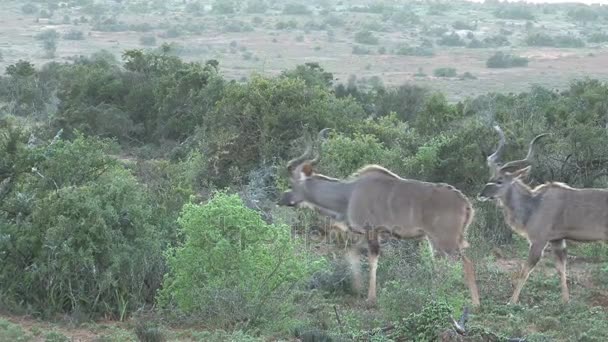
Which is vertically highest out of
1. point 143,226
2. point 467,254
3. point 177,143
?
point 143,226

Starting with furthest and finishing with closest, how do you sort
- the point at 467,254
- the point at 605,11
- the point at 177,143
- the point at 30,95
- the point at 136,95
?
the point at 605,11 < the point at 30,95 < the point at 136,95 < the point at 177,143 < the point at 467,254

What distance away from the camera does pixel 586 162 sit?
13.0 metres

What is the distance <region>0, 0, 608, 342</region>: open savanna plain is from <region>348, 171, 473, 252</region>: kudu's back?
0.33 metres

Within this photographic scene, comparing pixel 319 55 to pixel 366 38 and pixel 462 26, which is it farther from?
pixel 462 26

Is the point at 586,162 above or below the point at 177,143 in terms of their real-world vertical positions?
above

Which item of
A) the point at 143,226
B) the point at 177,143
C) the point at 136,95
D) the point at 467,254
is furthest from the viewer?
the point at 136,95

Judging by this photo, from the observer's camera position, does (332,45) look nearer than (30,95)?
No

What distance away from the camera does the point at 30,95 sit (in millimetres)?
24484

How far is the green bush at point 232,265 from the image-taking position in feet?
26.3

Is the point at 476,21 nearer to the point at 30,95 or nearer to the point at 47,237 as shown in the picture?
the point at 30,95

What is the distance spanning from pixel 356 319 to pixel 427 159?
4798 millimetres

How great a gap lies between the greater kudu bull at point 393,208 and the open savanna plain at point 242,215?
284 millimetres

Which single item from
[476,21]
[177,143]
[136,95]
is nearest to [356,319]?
[177,143]

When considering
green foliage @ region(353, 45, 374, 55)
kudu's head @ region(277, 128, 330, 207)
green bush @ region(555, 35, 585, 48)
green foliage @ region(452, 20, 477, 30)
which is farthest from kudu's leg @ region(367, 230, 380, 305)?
green foliage @ region(452, 20, 477, 30)
